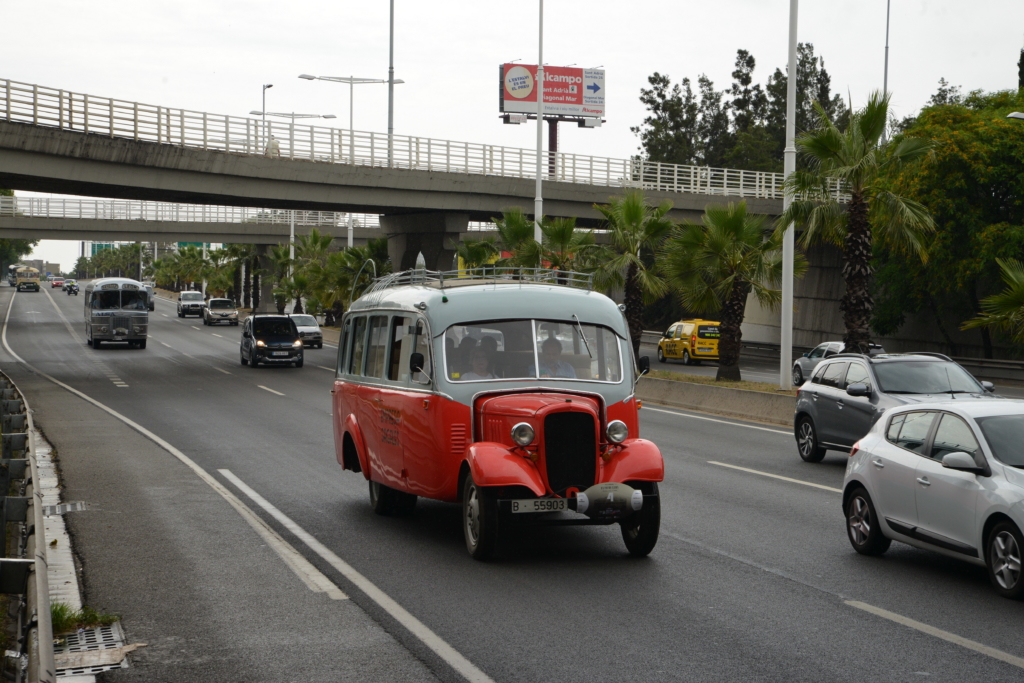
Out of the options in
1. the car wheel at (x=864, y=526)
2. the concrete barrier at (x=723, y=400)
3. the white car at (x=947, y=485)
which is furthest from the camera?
the concrete barrier at (x=723, y=400)

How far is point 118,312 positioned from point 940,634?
155ft

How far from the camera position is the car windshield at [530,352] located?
10.4 m

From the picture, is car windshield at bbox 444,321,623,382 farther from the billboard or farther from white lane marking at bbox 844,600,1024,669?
the billboard

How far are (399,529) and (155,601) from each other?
3.40 m

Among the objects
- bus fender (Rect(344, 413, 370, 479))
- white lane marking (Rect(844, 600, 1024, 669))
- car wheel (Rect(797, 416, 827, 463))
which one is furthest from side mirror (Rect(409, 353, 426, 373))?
car wheel (Rect(797, 416, 827, 463))

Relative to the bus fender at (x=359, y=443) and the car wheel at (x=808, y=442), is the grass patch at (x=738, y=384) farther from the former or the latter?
the bus fender at (x=359, y=443)

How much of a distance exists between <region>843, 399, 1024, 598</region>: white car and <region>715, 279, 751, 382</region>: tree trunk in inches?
779

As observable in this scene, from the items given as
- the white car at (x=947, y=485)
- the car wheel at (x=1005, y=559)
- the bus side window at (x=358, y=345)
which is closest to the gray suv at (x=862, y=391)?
the white car at (x=947, y=485)

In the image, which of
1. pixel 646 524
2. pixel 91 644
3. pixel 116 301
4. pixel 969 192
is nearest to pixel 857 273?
pixel 646 524

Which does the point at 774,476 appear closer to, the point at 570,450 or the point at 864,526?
the point at 864,526

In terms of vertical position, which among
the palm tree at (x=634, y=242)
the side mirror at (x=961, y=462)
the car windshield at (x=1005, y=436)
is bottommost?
the side mirror at (x=961, y=462)

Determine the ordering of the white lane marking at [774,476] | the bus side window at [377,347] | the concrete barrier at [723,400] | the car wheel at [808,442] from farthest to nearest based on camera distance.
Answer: the concrete barrier at [723,400] → the car wheel at [808,442] → the white lane marking at [774,476] → the bus side window at [377,347]

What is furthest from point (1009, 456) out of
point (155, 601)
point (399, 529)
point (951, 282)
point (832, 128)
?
point (951, 282)

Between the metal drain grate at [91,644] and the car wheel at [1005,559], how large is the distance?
607cm
